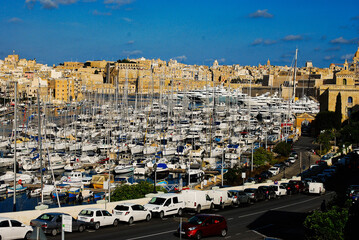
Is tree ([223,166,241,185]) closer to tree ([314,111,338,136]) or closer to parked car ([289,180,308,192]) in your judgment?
parked car ([289,180,308,192])

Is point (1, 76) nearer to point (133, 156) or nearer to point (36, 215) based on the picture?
point (133, 156)

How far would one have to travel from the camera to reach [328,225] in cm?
941

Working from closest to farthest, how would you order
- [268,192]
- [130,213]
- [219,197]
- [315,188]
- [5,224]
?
[5,224] → [130,213] → [219,197] → [268,192] → [315,188]

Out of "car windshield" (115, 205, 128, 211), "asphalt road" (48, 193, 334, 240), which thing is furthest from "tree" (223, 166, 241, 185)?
"car windshield" (115, 205, 128, 211)

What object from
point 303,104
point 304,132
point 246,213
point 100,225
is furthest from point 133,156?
point 303,104

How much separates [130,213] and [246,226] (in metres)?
3.22

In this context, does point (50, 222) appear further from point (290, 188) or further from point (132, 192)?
point (290, 188)

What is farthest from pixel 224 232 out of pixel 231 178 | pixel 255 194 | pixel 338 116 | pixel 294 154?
pixel 338 116

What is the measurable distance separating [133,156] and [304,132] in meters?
21.3

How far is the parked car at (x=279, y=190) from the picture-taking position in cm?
2059

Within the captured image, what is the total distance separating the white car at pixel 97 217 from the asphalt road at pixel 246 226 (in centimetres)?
15

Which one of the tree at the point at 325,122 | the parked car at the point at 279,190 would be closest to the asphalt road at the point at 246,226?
the parked car at the point at 279,190

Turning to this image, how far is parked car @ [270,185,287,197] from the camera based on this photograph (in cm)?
2059

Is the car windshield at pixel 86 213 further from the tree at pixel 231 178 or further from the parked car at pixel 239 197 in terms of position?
the tree at pixel 231 178
